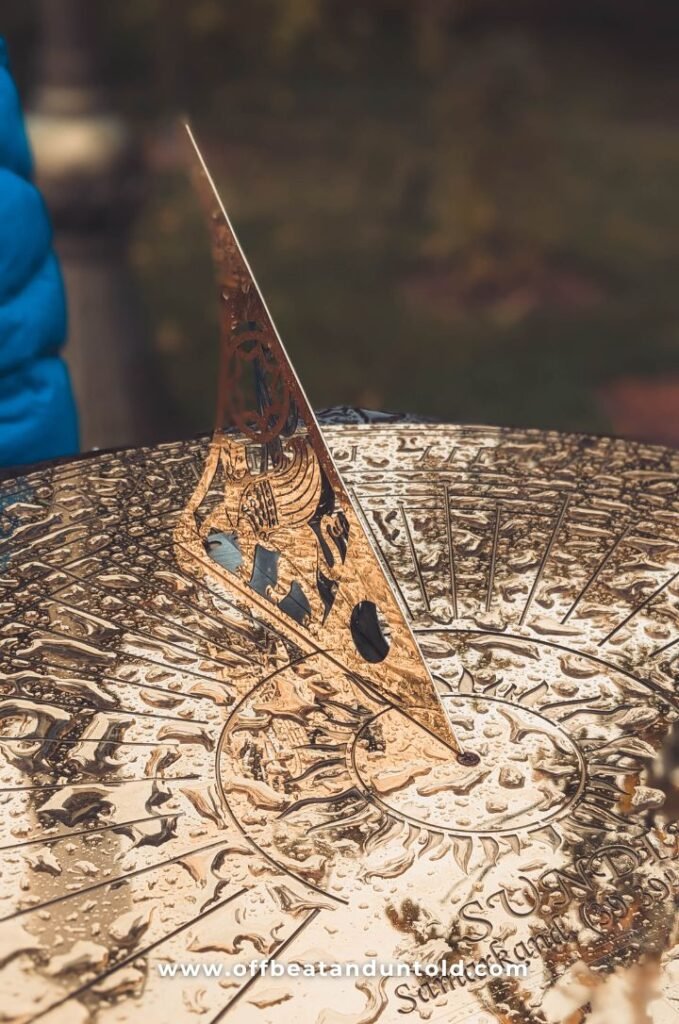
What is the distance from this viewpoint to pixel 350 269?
4.11m

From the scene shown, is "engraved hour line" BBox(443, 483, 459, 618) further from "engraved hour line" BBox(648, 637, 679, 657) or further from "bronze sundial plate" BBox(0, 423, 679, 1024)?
"engraved hour line" BBox(648, 637, 679, 657)

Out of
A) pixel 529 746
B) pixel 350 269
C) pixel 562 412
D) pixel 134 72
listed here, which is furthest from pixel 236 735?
pixel 134 72

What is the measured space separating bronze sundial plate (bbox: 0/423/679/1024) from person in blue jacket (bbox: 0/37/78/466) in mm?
271

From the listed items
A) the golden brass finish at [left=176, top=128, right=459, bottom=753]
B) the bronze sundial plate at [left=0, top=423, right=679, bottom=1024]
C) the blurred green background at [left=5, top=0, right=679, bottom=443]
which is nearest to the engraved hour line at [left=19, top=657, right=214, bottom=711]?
the bronze sundial plate at [left=0, top=423, right=679, bottom=1024]

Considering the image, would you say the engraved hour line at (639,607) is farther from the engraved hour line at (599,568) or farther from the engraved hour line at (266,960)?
the engraved hour line at (266,960)

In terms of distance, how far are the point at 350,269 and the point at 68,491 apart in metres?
2.93

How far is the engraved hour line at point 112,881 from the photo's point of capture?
2.55 ft

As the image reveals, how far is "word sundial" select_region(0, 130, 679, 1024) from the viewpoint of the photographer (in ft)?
2.48

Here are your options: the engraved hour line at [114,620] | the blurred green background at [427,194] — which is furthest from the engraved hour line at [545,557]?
the blurred green background at [427,194]

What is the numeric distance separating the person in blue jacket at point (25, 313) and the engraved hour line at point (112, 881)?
0.86 m

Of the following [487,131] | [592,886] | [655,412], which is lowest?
[655,412]

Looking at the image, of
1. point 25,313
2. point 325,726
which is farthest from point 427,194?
point 325,726

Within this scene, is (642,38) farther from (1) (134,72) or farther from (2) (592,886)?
(2) (592,886)

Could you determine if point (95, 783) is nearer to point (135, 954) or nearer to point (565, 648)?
point (135, 954)
